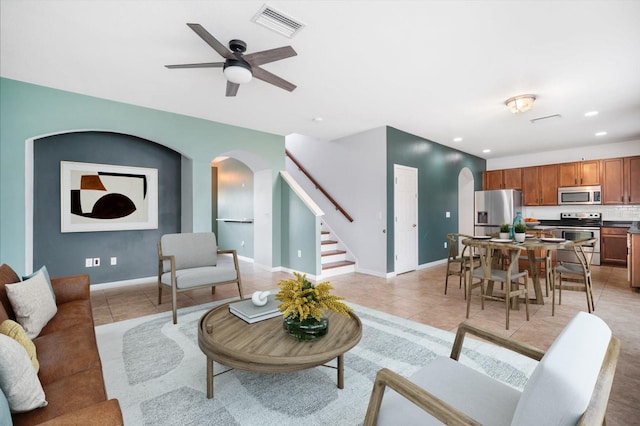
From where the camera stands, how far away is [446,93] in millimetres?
3719

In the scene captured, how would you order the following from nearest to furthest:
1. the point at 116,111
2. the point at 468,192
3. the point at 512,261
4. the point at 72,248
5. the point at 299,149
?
the point at 512,261
the point at 116,111
the point at 72,248
the point at 299,149
the point at 468,192

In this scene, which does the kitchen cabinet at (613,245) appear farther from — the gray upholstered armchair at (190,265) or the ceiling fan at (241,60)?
the ceiling fan at (241,60)

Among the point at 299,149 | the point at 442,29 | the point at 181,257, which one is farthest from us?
the point at 299,149

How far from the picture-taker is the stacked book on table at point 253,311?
6.63 ft

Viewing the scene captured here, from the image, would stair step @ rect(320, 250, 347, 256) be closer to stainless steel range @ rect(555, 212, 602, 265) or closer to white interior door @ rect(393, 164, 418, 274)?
white interior door @ rect(393, 164, 418, 274)

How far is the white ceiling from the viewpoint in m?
2.21

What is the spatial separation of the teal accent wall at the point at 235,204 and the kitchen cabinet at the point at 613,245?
747 cm

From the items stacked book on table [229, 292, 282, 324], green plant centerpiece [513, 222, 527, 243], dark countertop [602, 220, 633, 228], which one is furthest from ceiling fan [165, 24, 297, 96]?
dark countertop [602, 220, 633, 228]

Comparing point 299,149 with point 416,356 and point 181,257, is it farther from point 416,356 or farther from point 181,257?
point 416,356

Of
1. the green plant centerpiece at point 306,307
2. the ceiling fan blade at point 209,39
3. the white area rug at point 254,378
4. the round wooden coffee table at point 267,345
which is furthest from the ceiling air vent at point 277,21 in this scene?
the white area rug at point 254,378

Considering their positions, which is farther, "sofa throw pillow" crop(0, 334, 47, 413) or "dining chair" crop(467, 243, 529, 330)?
"dining chair" crop(467, 243, 529, 330)

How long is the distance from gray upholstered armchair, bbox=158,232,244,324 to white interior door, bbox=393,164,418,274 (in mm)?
3016

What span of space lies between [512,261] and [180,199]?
4.96 m

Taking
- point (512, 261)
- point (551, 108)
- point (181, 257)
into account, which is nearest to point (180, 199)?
point (181, 257)
